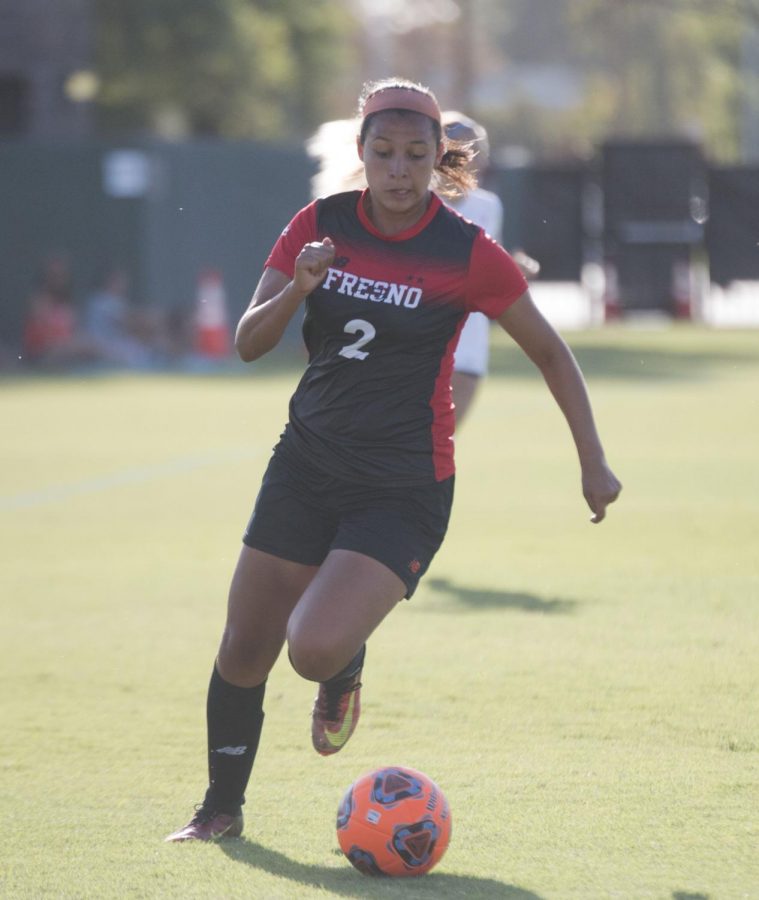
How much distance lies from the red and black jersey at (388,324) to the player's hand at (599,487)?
0.47m

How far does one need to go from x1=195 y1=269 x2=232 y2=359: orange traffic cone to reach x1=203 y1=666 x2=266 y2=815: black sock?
20107 millimetres

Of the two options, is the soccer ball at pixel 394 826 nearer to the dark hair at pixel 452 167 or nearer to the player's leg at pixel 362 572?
the player's leg at pixel 362 572

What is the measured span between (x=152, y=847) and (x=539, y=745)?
1637 mm

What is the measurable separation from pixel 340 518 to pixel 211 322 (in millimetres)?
20562

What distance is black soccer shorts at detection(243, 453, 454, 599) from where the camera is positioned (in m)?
5.43

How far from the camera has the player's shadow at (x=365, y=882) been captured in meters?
4.92

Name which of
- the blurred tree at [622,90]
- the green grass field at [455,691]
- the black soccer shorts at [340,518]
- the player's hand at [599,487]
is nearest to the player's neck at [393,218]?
the black soccer shorts at [340,518]

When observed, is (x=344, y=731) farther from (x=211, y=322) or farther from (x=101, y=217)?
(x=101, y=217)

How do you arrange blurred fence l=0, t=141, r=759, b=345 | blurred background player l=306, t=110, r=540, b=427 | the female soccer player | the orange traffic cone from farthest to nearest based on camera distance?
blurred fence l=0, t=141, r=759, b=345, the orange traffic cone, blurred background player l=306, t=110, r=540, b=427, the female soccer player

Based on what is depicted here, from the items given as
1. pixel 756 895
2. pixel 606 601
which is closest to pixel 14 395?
pixel 606 601

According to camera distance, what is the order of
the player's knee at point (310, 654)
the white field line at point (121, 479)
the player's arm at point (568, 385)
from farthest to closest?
the white field line at point (121, 479) < the player's arm at point (568, 385) < the player's knee at point (310, 654)

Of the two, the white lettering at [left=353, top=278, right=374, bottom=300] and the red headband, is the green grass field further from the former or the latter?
the red headband

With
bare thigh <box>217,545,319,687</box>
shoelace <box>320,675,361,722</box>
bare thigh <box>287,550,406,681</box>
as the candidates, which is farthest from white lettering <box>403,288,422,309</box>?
shoelace <box>320,675,361,722</box>

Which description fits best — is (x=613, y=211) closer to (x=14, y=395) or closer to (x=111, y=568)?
(x=14, y=395)
